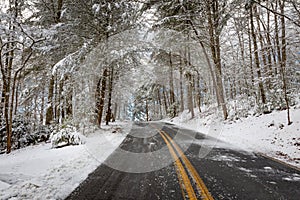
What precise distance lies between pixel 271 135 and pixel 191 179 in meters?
6.15

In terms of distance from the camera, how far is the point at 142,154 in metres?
6.11

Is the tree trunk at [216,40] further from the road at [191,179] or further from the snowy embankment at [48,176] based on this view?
the snowy embankment at [48,176]

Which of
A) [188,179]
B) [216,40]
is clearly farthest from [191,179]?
[216,40]

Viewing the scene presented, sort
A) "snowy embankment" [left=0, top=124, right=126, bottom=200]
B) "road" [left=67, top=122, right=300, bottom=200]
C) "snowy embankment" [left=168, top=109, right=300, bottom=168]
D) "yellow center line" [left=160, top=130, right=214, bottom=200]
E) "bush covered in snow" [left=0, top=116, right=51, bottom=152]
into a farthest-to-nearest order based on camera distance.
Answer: "bush covered in snow" [left=0, top=116, right=51, bottom=152] < "snowy embankment" [left=168, top=109, right=300, bottom=168] < "snowy embankment" [left=0, top=124, right=126, bottom=200] < "road" [left=67, top=122, right=300, bottom=200] < "yellow center line" [left=160, top=130, right=214, bottom=200]

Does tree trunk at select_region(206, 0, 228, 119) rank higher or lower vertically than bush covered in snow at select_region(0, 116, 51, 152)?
higher

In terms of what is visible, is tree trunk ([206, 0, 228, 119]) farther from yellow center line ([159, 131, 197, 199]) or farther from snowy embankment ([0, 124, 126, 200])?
snowy embankment ([0, 124, 126, 200])

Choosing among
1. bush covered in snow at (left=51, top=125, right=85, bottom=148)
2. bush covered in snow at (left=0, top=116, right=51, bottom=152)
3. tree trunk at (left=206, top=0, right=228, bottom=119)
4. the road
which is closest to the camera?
the road

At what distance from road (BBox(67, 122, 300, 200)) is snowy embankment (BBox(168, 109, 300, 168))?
1.18 metres

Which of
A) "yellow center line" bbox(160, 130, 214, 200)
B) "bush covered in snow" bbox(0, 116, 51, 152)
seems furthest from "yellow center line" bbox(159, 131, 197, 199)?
"bush covered in snow" bbox(0, 116, 51, 152)

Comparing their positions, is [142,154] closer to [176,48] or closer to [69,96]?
[69,96]

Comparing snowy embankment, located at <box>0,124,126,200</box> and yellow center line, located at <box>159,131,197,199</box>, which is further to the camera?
snowy embankment, located at <box>0,124,126,200</box>

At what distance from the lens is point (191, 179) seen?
378 cm

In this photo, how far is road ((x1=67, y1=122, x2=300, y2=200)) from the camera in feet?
10.5

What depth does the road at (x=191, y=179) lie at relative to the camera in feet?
10.5
